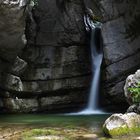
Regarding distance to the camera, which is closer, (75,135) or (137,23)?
(75,135)

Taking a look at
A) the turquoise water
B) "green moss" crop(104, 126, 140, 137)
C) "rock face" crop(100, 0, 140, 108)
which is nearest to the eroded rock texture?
"rock face" crop(100, 0, 140, 108)

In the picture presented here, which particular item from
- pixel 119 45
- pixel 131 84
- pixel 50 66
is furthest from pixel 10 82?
pixel 131 84

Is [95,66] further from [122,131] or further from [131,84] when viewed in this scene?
[122,131]

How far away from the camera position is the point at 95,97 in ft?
69.5

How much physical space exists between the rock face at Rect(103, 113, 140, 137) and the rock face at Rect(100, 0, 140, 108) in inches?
331

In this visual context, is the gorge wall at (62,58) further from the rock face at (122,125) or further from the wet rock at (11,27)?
the rock face at (122,125)

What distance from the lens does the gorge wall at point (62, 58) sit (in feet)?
65.9

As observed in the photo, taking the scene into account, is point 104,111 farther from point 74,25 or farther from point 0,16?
point 0,16

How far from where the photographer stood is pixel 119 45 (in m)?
20.4

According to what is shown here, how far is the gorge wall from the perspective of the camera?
65.9ft

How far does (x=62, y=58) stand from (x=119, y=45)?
342 centimetres

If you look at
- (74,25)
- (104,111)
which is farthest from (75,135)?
(74,25)

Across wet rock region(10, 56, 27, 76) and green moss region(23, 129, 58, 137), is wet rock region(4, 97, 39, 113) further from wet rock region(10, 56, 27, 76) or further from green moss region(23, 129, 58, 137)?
green moss region(23, 129, 58, 137)

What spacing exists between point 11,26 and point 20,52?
→ 325 centimetres
